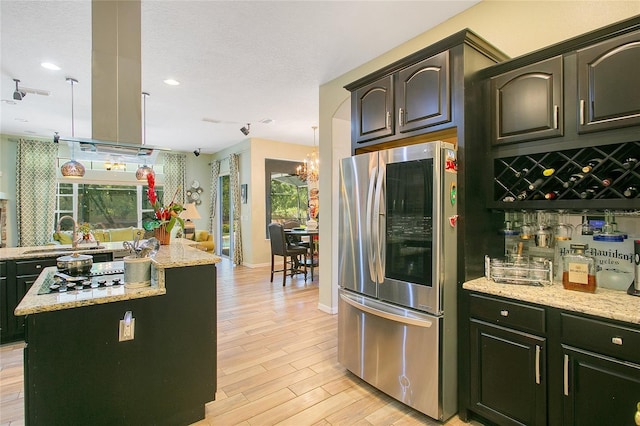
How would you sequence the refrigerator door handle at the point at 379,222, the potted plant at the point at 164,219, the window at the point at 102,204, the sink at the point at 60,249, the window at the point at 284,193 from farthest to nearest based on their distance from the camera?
Result: the window at the point at 284,193 → the window at the point at 102,204 → the sink at the point at 60,249 → the potted plant at the point at 164,219 → the refrigerator door handle at the point at 379,222

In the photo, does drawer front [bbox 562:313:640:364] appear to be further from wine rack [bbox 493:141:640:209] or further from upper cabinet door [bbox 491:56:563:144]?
upper cabinet door [bbox 491:56:563:144]

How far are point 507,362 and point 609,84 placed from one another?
1637 mm

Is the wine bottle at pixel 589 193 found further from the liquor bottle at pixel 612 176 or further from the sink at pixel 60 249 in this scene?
the sink at pixel 60 249

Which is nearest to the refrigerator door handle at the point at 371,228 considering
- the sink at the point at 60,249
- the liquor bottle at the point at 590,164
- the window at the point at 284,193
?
the liquor bottle at the point at 590,164

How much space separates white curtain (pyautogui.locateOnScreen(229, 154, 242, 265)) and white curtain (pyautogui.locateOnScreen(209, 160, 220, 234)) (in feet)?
3.64

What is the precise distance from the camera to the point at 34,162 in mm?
6902

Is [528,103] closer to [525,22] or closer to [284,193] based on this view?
[525,22]

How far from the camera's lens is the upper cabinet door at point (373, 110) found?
2449 mm

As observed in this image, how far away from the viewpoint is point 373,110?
2584 mm

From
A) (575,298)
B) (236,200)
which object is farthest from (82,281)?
(236,200)

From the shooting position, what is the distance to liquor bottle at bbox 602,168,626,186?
5.60 feet

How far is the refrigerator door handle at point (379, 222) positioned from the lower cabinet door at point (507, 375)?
0.68 metres

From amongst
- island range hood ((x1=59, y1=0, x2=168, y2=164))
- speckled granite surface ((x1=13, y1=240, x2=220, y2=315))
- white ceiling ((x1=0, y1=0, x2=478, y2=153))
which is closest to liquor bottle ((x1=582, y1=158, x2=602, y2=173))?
white ceiling ((x1=0, y1=0, x2=478, y2=153))

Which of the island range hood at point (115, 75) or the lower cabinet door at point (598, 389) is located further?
the island range hood at point (115, 75)
